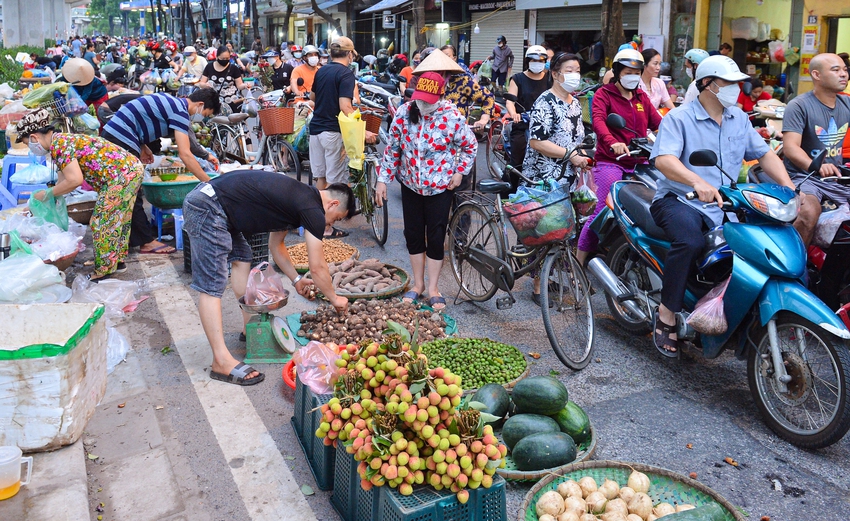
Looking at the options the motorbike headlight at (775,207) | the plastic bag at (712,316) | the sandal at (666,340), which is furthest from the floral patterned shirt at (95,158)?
the motorbike headlight at (775,207)

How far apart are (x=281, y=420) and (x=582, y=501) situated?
195 centimetres

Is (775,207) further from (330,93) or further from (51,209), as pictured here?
(51,209)

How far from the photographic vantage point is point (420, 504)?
2.95m

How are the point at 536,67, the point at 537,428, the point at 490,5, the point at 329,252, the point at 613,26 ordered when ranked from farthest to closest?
the point at 490,5
the point at 613,26
the point at 536,67
the point at 329,252
the point at 537,428

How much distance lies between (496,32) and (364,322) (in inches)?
929

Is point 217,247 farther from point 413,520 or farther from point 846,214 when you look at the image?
point 846,214

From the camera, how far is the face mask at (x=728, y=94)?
4.66 m

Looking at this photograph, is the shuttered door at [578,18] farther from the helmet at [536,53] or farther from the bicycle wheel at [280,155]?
the bicycle wheel at [280,155]

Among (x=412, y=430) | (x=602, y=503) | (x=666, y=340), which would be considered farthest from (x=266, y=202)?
(x=602, y=503)

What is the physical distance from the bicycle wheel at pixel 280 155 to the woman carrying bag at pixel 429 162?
431cm

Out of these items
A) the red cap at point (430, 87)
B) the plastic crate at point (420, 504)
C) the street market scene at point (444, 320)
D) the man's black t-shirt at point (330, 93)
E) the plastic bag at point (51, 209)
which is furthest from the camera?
the man's black t-shirt at point (330, 93)

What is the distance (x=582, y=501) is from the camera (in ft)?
10.8

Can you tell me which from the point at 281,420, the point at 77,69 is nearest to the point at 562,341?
the point at 281,420

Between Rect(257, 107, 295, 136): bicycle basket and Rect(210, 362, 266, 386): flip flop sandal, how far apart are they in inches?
202
